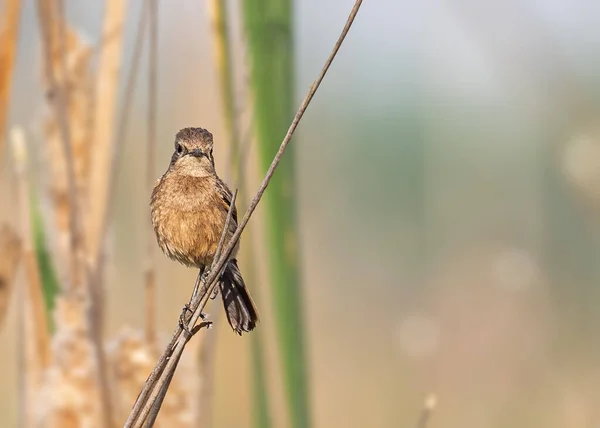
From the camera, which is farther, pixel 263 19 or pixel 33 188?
pixel 33 188

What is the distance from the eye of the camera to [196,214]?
1.53 metres

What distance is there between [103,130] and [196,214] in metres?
0.49

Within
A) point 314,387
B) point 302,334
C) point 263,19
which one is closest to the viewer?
point 263,19

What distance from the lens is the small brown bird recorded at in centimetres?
152

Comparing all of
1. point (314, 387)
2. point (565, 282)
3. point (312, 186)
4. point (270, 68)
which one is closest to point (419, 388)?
point (314, 387)

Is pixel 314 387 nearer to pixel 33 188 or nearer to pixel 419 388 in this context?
pixel 419 388

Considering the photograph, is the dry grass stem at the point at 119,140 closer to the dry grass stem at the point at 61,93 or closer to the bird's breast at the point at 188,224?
the dry grass stem at the point at 61,93

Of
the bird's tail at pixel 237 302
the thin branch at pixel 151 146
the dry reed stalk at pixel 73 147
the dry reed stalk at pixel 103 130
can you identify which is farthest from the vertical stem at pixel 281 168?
the dry reed stalk at pixel 73 147

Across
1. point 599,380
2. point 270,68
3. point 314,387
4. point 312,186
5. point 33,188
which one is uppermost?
point 270,68

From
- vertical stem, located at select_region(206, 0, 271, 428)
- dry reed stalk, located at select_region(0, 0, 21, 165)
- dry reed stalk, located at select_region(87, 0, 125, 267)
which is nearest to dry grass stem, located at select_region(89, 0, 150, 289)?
dry reed stalk, located at select_region(87, 0, 125, 267)

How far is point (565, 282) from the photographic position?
4.30 meters

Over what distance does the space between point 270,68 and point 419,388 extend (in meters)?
3.18

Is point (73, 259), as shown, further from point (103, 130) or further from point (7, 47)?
point (7, 47)

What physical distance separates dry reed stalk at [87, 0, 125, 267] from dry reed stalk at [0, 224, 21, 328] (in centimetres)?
30
